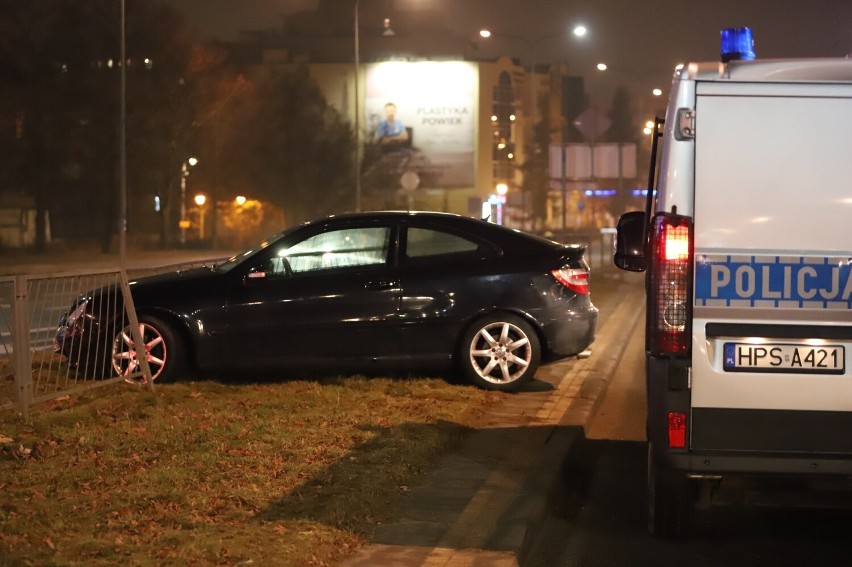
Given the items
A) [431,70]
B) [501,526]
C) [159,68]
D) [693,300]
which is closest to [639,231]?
[693,300]

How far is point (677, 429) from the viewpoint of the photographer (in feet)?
19.0

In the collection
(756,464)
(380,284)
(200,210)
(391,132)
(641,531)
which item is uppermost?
(391,132)

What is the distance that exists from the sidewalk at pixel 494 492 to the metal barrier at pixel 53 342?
10.4ft

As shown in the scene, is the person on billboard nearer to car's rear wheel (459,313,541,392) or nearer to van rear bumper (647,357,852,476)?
car's rear wheel (459,313,541,392)

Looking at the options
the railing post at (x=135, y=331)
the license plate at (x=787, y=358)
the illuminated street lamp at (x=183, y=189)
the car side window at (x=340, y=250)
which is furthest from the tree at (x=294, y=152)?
the license plate at (x=787, y=358)

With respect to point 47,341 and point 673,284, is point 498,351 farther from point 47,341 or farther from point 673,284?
point 673,284

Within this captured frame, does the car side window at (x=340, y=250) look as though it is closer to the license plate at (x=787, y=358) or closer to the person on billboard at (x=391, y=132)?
the license plate at (x=787, y=358)

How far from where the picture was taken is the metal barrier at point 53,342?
8906 millimetres

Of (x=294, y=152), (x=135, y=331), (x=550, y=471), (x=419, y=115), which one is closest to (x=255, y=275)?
(x=135, y=331)


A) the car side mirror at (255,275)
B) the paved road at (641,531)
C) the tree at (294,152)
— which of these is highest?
the tree at (294,152)

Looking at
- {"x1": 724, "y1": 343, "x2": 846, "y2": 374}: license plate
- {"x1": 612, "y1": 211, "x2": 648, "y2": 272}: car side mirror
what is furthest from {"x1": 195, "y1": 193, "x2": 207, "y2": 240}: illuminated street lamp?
{"x1": 724, "y1": 343, "x2": 846, "y2": 374}: license plate

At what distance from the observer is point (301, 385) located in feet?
35.7

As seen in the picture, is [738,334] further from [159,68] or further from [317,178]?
[317,178]

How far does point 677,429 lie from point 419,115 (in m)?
67.0
